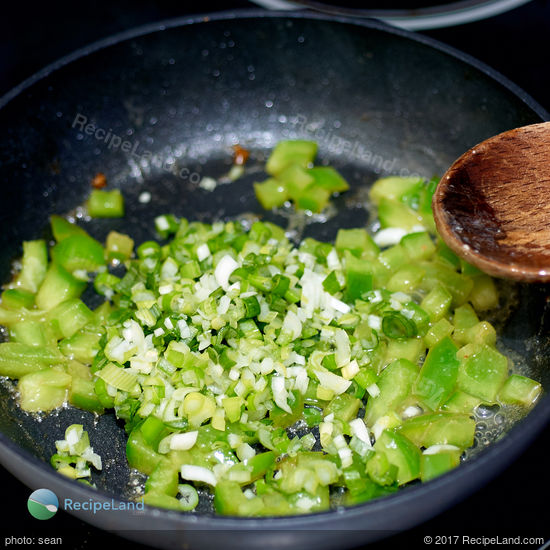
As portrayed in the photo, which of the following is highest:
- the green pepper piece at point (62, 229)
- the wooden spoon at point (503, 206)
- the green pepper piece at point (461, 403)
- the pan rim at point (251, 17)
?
the pan rim at point (251, 17)

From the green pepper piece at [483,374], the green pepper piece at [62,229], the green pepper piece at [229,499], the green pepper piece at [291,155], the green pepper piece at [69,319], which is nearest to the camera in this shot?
the green pepper piece at [229,499]

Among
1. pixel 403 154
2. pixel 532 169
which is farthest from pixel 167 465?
pixel 403 154

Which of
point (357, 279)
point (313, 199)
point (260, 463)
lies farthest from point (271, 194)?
point (260, 463)

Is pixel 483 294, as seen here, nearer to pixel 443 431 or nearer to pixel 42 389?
pixel 443 431

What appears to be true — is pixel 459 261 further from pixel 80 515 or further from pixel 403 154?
pixel 80 515

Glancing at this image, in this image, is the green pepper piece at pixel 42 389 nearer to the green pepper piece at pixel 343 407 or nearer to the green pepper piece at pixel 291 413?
the green pepper piece at pixel 291 413

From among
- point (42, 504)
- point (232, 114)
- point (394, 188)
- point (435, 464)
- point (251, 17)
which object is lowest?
point (42, 504)

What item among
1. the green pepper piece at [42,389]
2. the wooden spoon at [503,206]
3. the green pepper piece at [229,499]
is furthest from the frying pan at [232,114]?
the green pepper piece at [229,499]
